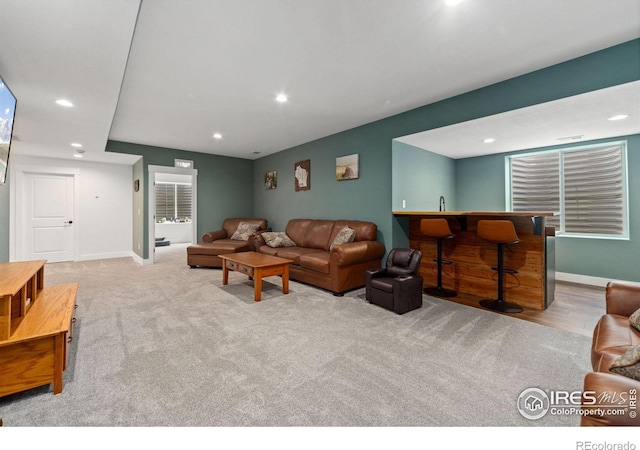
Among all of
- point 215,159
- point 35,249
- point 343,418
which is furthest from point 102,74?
point 35,249

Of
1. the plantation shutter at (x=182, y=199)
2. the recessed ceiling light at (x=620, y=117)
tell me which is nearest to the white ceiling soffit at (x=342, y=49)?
the recessed ceiling light at (x=620, y=117)

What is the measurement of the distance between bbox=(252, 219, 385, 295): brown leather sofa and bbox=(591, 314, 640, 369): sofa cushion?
8.05ft

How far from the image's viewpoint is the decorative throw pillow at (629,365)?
1.02 m

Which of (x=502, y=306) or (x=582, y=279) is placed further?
(x=582, y=279)

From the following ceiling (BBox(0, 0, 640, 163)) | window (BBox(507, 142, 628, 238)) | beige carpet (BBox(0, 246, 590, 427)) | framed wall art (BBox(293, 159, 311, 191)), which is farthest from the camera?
framed wall art (BBox(293, 159, 311, 191))

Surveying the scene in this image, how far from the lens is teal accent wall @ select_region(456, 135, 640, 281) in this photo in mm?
3955

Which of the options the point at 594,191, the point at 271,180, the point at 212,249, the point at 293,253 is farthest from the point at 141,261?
the point at 594,191

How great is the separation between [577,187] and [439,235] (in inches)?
110

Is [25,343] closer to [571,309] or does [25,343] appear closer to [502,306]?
[502,306]

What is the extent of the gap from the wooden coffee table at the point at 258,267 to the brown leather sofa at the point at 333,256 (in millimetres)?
462

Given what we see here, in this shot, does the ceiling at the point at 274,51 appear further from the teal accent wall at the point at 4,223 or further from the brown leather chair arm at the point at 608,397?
the brown leather chair arm at the point at 608,397

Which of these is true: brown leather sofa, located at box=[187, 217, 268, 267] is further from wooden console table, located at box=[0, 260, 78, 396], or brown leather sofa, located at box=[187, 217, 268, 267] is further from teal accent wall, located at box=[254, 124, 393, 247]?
Answer: wooden console table, located at box=[0, 260, 78, 396]

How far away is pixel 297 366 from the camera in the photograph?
202cm

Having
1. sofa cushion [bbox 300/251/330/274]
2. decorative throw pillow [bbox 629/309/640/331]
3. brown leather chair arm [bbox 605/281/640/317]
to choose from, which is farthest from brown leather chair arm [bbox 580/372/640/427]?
sofa cushion [bbox 300/251/330/274]
